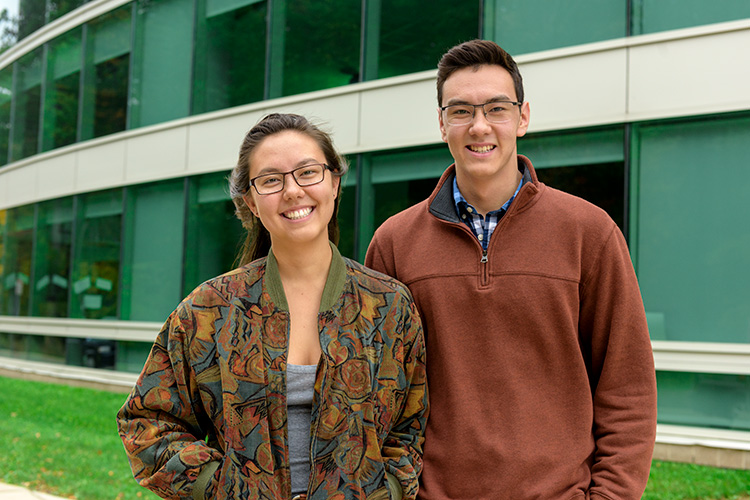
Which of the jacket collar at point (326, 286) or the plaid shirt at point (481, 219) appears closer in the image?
the jacket collar at point (326, 286)

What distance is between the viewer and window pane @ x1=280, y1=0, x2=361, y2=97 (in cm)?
1002

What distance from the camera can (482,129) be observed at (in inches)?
97.3

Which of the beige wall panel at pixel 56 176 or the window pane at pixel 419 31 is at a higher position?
the window pane at pixel 419 31

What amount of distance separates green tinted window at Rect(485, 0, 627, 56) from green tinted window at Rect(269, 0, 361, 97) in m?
2.25

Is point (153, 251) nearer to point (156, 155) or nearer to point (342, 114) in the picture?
point (156, 155)

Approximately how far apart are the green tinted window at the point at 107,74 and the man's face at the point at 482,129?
39.5 feet

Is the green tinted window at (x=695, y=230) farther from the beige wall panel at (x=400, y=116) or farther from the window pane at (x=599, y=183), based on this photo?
the beige wall panel at (x=400, y=116)

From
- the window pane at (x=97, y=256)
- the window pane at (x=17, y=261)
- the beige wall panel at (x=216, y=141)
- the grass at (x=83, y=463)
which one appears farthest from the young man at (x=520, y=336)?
the window pane at (x=17, y=261)

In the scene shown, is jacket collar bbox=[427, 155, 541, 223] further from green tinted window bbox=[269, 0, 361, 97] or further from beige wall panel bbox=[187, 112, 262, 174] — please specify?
beige wall panel bbox=[187, 112, 262, 174]

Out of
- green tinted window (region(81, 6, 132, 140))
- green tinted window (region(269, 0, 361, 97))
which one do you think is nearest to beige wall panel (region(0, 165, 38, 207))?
green tinted window (region(81, 6, 132, 140))

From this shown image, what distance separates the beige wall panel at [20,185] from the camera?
1567 cm

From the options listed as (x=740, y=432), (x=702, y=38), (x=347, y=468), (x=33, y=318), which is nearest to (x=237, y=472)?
(x=347, y=468)

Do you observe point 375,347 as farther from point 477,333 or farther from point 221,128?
point 221,128

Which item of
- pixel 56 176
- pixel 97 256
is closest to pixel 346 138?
pixel 97 256
